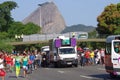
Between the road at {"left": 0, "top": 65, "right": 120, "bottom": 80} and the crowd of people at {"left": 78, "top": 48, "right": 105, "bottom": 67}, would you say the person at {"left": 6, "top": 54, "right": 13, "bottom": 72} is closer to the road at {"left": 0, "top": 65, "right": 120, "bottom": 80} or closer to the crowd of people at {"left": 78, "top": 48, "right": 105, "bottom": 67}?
the road at {"left": 0, "top": 65, "right": 120, "bottom": 80}

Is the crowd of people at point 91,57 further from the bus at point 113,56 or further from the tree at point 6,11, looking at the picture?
the tree at point 6,11

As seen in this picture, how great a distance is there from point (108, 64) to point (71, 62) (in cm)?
1964

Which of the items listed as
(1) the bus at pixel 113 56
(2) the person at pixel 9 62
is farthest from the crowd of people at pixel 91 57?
(1) the bus at pixel 113 56

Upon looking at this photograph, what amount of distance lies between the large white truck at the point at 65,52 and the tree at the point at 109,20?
59.6m

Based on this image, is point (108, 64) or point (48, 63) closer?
point (108, 64)

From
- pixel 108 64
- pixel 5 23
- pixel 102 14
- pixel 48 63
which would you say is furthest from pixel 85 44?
pixel 108 64

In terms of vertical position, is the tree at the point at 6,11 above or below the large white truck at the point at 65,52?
above

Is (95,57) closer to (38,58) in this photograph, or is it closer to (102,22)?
(38,58)

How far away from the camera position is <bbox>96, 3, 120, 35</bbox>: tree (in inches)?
4299

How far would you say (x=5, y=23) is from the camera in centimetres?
13300

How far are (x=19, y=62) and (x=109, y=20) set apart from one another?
264 ft

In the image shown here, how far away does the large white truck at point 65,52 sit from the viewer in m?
46.7

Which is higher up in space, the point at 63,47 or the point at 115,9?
the point at 115,9

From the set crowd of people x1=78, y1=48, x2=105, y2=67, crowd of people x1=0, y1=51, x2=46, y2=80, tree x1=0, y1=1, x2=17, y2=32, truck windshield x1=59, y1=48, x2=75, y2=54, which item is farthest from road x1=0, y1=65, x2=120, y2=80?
tree x1=0, y1=1, x2=17, y2=32
